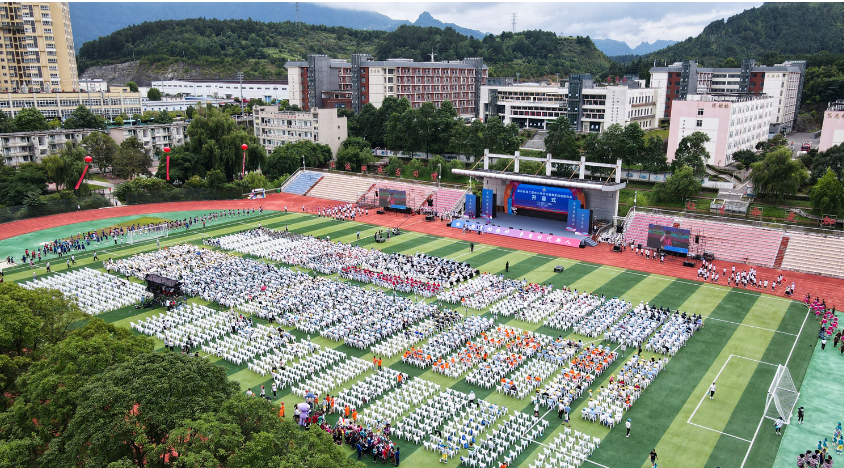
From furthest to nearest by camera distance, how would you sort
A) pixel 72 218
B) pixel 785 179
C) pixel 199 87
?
pixel 199 87, pixel 72 218, pixel 785 179

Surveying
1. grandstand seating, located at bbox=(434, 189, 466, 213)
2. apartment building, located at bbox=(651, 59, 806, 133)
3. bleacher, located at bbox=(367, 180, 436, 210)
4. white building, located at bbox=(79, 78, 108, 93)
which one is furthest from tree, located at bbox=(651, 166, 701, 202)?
white building, located at bbox=(79, 78, 108, 93)

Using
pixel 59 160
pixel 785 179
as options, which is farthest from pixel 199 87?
pixel 785 179

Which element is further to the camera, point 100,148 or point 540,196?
point 100,148

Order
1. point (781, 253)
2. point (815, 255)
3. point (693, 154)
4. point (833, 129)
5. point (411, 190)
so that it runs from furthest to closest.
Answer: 1. point (411, 190)
2. point (833, 129)
3. point (693, 154)
4. point (781, 253)
5. point (815, 255)

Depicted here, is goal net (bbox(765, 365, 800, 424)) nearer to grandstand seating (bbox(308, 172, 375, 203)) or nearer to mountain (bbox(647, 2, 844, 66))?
grandstand seating (bbox(308, 172, 375, 203))

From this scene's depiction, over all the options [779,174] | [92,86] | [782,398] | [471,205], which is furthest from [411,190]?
[92,86]

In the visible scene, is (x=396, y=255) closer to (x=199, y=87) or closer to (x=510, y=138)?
(x=510, y=138)

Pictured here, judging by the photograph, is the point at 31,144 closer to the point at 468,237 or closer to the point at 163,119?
the point at 163,119

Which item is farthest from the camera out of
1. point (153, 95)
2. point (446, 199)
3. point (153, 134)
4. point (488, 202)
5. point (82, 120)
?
point (153, 95)
